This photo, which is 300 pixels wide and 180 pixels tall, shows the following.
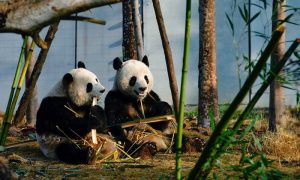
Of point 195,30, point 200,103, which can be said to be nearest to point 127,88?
point 200,103

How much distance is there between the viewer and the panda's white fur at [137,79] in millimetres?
6730

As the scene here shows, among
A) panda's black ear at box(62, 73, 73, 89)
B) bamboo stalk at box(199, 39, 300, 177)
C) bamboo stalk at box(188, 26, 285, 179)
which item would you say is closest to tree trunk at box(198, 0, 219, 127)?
panda's black ear at box(62, 73, 73, 89)

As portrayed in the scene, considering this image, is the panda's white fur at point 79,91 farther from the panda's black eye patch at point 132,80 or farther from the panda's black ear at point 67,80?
the panda's black eye patch at point 132,80

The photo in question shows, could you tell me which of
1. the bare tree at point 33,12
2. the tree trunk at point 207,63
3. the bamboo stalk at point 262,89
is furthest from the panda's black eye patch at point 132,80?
the bare tree at point 33,12

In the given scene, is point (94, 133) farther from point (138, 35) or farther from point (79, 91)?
point (138, 35)

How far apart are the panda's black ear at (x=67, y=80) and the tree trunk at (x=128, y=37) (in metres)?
2.29

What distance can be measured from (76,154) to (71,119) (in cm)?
33

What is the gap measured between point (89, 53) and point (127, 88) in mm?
5432

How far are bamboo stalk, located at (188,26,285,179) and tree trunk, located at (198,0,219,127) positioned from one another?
15.5 feet

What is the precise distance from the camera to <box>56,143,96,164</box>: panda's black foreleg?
579 centimetres

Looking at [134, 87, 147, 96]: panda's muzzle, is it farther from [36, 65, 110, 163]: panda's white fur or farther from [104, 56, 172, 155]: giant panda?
[36, 65, 110, 163]: panda's white fur

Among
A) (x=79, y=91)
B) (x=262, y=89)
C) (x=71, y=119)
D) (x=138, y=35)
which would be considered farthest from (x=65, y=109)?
(x=262, y=89)

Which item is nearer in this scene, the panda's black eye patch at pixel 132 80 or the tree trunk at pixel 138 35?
the panda's black eye patch at pixel 132 80

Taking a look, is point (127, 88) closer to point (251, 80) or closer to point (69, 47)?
point (251, 80)
